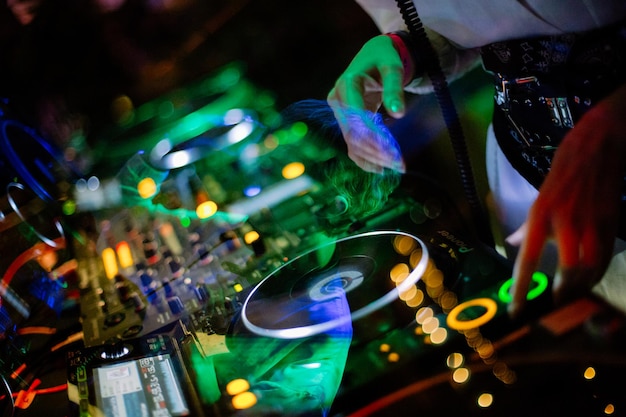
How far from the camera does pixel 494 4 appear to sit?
2.50 ft

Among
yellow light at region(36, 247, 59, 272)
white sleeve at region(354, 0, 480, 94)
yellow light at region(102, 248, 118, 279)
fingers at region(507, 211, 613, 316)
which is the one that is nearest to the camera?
fingers at region(507, 211, 613, 316)

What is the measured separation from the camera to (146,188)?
145cm

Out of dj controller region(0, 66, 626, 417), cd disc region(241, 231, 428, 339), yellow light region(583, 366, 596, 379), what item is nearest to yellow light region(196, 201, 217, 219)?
dj controller region(0, 66, 626, 417)

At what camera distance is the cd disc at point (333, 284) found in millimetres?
766

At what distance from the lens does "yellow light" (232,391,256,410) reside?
27.1 inches

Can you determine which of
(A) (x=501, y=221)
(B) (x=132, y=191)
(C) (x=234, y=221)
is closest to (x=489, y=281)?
(A) (x=501, y=221)

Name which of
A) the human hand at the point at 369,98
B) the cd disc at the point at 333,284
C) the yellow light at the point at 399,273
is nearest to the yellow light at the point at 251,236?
the cd disc at the point at 333,284

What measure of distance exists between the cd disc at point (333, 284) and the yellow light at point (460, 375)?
5.3 inches

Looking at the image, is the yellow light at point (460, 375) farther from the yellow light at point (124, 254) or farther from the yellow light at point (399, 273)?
the yellow light at point (124, 254)

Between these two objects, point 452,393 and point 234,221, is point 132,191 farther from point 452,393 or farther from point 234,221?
point 452,393

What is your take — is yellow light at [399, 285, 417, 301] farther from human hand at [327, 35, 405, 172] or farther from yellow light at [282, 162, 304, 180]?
yellow light at [282, 162, 304, 180]

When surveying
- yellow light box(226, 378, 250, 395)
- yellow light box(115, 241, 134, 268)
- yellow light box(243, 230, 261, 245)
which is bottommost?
yellow light box(226, 378, 250, 395)

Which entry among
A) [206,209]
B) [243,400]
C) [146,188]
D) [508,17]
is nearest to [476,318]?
[243,400]

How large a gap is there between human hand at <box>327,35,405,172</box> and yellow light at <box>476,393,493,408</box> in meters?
0.41
